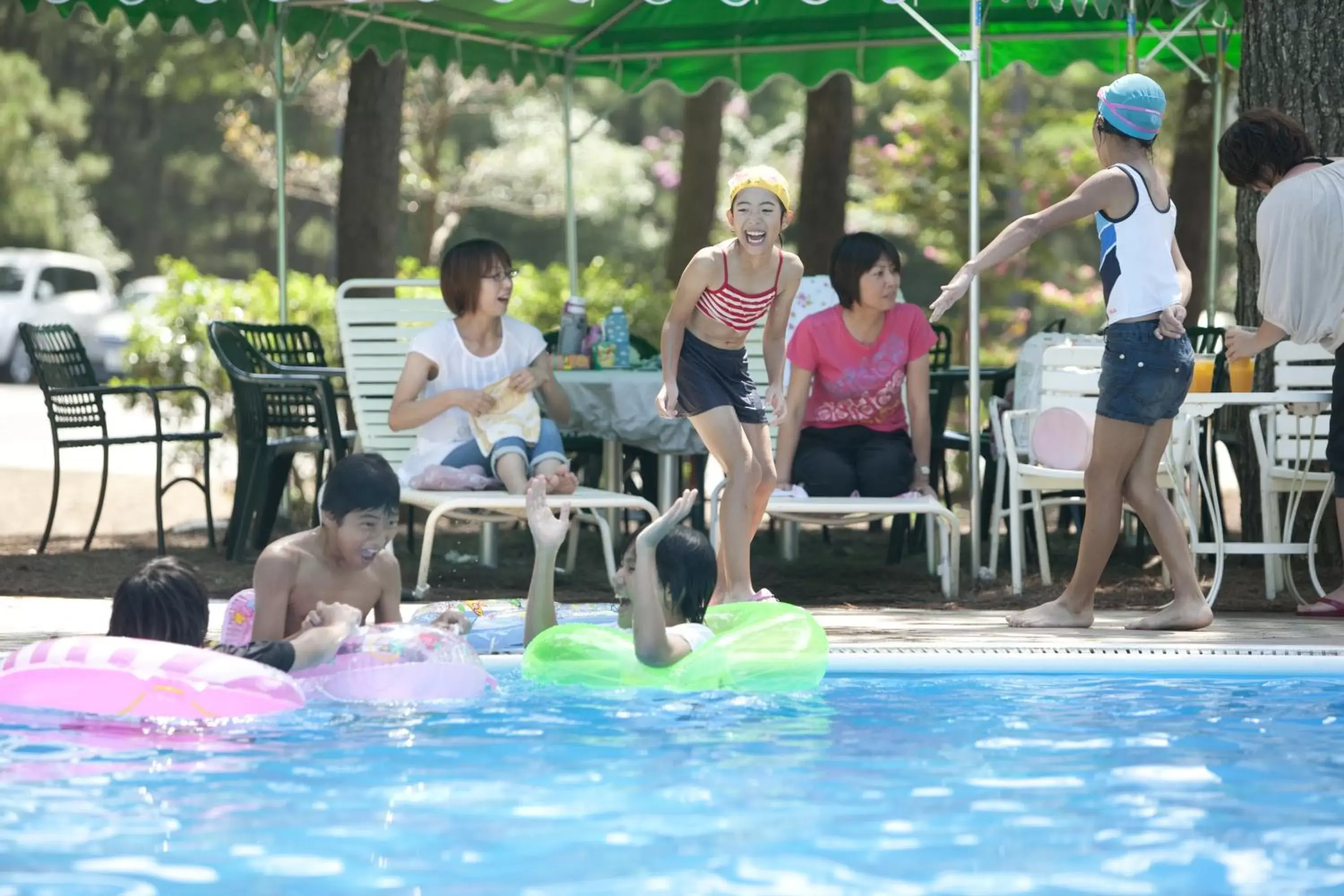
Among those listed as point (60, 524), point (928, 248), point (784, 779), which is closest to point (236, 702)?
point (784, 779)

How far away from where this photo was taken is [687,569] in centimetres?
514

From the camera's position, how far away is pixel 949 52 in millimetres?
11289

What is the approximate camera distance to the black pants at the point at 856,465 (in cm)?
761

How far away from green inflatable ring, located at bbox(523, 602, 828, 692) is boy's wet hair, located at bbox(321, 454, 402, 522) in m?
0.61

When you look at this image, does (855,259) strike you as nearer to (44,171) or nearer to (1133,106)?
(1133,106)

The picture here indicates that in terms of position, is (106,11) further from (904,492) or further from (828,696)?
(828,696)

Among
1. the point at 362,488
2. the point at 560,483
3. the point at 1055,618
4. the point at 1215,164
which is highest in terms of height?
the point at 1215,164

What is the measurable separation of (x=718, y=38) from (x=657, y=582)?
A: 7.26m

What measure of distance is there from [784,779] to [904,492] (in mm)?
3586

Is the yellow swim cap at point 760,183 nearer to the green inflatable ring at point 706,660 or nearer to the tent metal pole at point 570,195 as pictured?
the green inflatable ring at point 706,660

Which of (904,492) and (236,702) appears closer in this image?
(236,702)

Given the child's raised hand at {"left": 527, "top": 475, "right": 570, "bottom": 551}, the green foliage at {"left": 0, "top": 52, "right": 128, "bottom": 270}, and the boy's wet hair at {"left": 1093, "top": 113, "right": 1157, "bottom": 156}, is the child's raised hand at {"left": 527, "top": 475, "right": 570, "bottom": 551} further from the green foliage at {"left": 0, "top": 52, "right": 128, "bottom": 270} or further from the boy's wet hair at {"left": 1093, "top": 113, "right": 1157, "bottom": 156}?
the green foliage at {"left": 0, "top": 52, "right": 128, "bottom": 270}

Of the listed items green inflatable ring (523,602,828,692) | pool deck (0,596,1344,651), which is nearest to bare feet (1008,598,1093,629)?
pool deck (0,596,1344,651)

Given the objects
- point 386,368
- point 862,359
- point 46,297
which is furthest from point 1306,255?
point 46,297
